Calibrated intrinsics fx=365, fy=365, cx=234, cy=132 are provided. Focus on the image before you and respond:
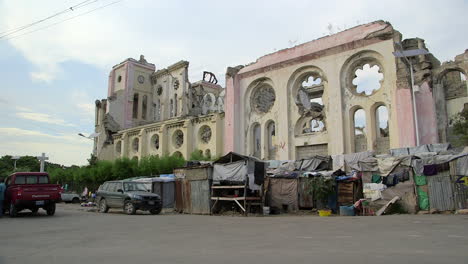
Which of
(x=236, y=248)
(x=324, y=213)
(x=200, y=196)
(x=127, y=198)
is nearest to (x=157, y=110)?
(x=200, y=196)

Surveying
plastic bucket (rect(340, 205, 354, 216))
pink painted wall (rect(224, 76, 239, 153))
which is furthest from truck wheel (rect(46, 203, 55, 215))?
pink painted wall (rect(224, 76, 239, 153))

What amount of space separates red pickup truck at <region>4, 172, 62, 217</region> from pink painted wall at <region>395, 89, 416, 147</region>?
18.7 metres

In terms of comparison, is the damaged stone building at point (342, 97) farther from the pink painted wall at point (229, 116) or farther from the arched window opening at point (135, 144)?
the arched window opening at point (135, 144)

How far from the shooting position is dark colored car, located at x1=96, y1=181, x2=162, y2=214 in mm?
17891

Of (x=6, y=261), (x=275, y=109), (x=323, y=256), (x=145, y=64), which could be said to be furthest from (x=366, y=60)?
(x=145, y=64)

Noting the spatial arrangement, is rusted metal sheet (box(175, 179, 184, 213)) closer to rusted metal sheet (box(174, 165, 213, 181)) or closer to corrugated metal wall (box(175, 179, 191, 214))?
corrugated metal wall (box(175, 179, 191, 214))

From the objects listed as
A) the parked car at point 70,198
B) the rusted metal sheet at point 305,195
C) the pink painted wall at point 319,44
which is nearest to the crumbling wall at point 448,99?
the pink painted wall at point 319,44

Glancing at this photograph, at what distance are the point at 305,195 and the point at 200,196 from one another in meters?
→ 5.70

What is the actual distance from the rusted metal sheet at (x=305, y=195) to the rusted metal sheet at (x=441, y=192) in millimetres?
5668

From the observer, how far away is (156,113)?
45.7 m

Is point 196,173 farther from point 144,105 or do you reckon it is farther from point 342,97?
point 144,105

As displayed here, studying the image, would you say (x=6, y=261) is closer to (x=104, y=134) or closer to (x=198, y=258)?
(x=198, y=258)

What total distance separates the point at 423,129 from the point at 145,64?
34.9 metres

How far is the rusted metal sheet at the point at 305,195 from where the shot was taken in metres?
19.6
